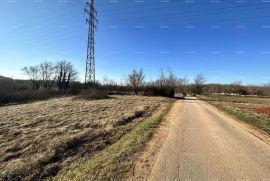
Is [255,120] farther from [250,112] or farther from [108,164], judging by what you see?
[108,164]

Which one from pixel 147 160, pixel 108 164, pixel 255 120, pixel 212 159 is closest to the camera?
pixel 108 164

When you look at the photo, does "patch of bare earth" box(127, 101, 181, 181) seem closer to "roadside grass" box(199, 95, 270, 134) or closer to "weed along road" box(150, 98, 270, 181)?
"weed along road" box(150, 98, 270, 181)

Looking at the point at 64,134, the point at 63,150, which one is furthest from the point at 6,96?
the point at 63,150

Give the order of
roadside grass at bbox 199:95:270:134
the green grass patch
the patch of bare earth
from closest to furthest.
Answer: the patch of bare earth
the green grass patch
roadside grass at bbox 199:95:270:134

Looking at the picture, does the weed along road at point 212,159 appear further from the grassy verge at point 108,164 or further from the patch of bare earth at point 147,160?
the grassy verge at point 108,164

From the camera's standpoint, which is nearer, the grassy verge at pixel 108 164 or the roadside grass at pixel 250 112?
the grassy verge at pixel 108 164

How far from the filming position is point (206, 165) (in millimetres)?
6168

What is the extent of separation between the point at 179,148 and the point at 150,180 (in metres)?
3.02

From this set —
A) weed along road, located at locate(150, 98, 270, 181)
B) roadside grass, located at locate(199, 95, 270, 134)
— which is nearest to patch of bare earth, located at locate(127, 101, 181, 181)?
weed along road, located at locate(150, 98, 270, 181)

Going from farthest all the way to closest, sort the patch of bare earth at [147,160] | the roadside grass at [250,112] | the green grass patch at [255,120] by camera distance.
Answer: the roadside grass at [250,112]
the green grass patch at [255,120]
the patch of bare earth at [147,160]

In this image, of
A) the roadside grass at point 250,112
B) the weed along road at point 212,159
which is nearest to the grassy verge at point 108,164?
the weed along road at point 212,159

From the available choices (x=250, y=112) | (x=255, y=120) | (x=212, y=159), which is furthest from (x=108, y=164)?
(x=250, y=112)

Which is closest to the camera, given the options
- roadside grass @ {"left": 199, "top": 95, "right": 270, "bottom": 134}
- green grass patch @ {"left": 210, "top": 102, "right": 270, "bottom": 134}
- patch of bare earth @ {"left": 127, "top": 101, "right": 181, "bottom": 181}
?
patch of bare earth @ {"left": 127, "top": 101, "right": 181, "bottom": 181}

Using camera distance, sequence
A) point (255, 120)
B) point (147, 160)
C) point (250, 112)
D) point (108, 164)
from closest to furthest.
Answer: point (108, 164), point (147, 160), point (255, 120), point (250, 112)
